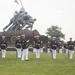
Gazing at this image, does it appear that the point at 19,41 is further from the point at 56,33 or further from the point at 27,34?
the point at 56,33

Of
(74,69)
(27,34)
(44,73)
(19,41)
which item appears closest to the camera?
(44,73)

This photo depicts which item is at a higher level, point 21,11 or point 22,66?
point 21,11

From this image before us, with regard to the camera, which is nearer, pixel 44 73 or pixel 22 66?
pixel 44 73

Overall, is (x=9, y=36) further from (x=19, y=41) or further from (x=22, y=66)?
(x=22, y=66)

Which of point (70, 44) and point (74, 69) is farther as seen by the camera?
point (70, 44)

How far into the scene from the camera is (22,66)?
17750mm

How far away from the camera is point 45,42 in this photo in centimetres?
4259

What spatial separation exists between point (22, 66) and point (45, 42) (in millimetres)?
24942

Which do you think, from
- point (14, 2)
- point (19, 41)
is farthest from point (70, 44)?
point (14, 2)

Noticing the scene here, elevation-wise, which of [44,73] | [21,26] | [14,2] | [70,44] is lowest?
[44,73]

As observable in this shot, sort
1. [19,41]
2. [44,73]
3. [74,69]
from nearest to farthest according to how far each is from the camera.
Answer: [44,73] < [74,69] < [19,41]

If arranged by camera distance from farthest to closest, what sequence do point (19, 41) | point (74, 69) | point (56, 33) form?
point (56, 33) < point (19, 41) < point (74, 69)

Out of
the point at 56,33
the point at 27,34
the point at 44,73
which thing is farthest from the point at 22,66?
the point at 56,33

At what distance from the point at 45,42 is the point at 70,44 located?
60.8ft
